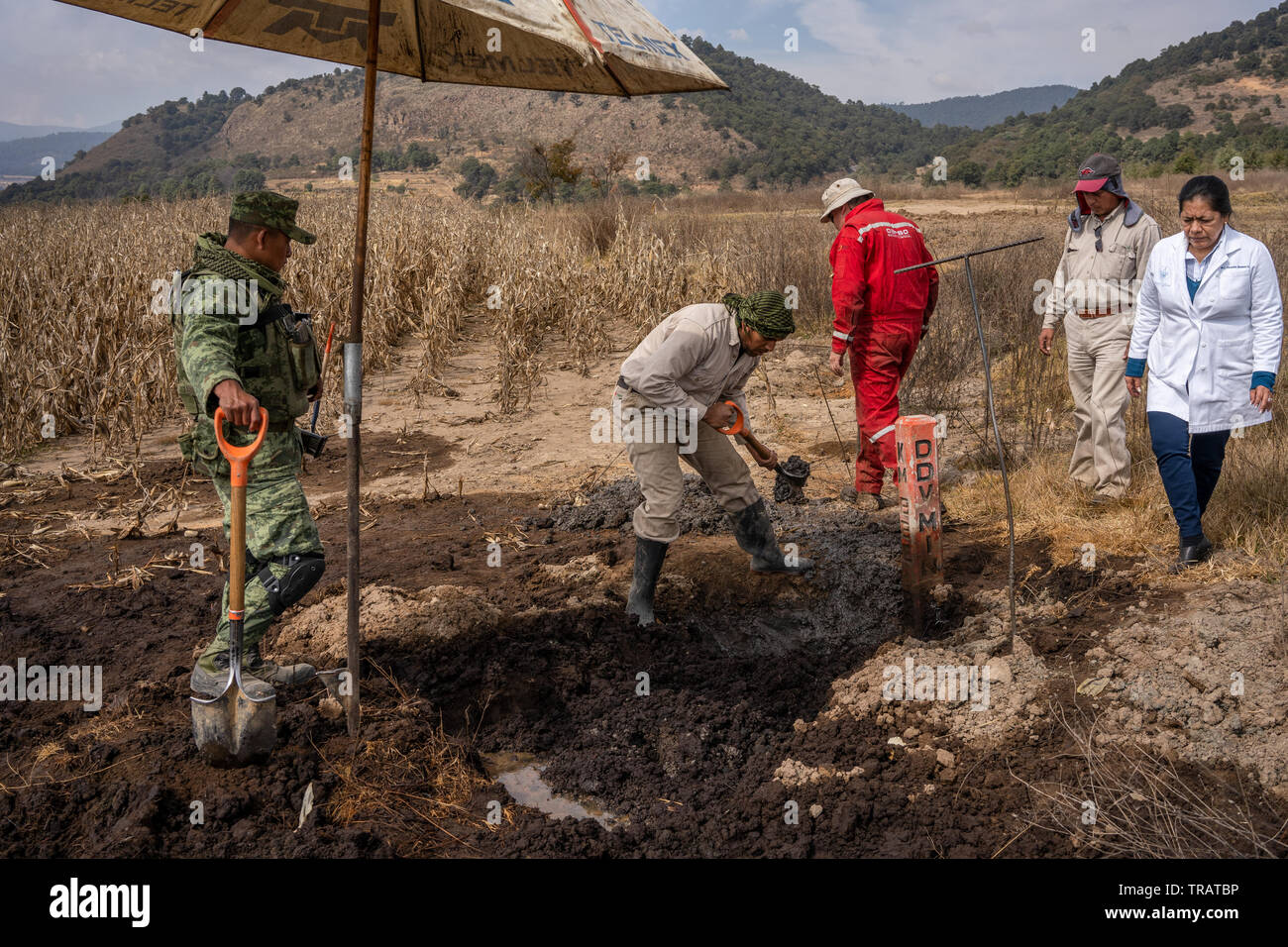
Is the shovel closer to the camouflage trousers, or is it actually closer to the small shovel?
the camouflage trousers

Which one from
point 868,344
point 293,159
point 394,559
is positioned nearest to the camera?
point 394,559

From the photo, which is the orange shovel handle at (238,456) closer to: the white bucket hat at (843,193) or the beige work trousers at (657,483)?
the beige work trousers at (657,483)

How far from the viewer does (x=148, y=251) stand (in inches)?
424

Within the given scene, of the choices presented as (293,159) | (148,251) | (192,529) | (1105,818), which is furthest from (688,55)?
(293,159)

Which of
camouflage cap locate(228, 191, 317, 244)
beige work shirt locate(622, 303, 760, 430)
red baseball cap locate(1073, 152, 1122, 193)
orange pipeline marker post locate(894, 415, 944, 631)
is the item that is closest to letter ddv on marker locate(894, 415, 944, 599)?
orange pipeline marker post locate(894, 415, 944, 631)

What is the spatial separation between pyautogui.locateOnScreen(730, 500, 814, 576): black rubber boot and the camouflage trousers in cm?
232

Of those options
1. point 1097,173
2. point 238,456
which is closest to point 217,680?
point 238,456

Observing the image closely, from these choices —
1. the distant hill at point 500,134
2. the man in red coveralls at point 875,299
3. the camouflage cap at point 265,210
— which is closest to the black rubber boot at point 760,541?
the man in red coveralls at point 875,299

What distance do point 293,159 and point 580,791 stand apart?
79.7 m

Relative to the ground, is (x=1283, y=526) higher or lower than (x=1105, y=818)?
higher
